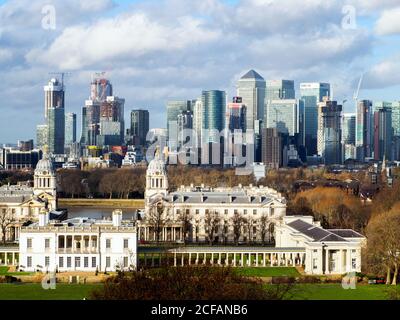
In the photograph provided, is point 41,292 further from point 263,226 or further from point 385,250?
point 263,226

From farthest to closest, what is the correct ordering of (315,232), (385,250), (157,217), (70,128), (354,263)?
(70,128)
(157,217)
(315,232)
(354,263)
(385,250)

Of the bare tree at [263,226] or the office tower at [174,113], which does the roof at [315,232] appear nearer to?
the bare tree at [263,226]

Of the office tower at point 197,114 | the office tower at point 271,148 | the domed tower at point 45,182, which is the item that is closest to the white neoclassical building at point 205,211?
the domed tower at point 45,182

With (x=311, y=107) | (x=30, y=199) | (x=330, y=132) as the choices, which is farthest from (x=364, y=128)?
(x=30, y=199)

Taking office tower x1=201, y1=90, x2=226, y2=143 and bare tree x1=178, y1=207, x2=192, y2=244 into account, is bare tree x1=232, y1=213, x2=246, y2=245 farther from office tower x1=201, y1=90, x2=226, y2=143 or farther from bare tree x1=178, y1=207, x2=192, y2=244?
office tower x1=201, y1=90, x2=226, y2=143

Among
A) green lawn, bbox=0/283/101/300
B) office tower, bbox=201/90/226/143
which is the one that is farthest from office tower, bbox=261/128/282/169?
green lawn, bbox=0/283/101/300
